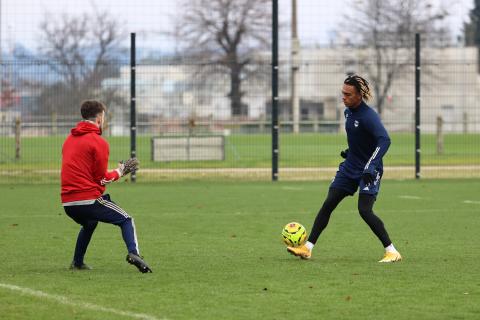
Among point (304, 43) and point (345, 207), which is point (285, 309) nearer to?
point (345, 207)

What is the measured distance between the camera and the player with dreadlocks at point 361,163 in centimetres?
1033

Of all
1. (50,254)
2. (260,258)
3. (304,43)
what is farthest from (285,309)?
(304,43)

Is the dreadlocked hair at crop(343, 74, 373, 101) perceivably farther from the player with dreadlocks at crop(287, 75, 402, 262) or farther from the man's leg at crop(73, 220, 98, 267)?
the man's leg at crop(73, 220, 98, 267)

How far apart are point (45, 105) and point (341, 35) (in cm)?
852

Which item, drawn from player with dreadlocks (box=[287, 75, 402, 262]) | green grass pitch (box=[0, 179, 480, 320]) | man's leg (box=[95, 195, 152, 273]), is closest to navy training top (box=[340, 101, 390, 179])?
player with dreadlocks (box=[287, 75, 402, 262])

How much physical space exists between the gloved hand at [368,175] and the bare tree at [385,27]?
→ 56.5 ft

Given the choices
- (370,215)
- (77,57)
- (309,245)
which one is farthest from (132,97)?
(370,215)

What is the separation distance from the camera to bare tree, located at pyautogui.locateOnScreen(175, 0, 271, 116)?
27.1 m

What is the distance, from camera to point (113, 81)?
25.0 metres

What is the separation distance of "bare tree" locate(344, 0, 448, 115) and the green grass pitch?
10276 mm

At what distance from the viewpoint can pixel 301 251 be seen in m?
10.5

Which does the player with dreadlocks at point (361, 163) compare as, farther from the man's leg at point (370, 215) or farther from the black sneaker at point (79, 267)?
the black sneaker at point (79, 267)

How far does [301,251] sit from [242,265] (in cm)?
72

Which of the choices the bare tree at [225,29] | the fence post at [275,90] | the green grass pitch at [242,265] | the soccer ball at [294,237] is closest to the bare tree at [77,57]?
the bare tree at [225,29]
